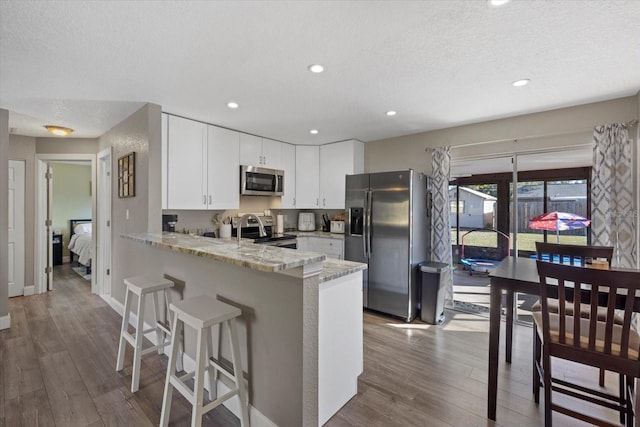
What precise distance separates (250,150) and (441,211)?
108 inches

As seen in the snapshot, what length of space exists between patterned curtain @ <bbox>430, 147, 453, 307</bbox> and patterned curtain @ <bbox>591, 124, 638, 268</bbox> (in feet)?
4.49

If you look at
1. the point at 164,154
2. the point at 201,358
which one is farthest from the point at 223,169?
the point at 201,358

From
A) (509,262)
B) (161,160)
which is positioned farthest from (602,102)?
(161,160)

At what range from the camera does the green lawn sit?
3.13m

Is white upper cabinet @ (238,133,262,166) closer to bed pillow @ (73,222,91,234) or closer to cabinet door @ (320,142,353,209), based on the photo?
cabinet door @ (320,142,353,209)

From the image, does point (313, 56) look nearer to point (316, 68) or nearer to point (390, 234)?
point (316, 68)

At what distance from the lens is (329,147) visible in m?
4.62

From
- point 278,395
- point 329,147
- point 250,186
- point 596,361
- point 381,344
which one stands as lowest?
point 381,344

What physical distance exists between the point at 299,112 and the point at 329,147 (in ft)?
4.95

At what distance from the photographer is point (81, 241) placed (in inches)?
222

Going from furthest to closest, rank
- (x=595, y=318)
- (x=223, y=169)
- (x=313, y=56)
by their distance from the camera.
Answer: (x=223, y=169), (x=313, y=56), (x=595, y=318)

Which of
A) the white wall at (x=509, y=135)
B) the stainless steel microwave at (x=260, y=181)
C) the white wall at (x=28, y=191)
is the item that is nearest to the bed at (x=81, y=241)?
the white wall at (x=28, y=191)

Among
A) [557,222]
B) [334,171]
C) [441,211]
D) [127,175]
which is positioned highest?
[334,171]

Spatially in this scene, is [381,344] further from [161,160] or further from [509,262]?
[161,160]
